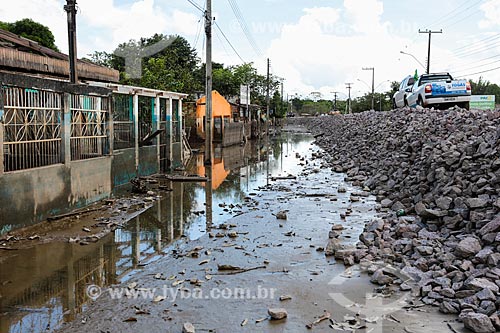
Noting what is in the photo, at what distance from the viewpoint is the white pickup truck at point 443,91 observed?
18.9 m

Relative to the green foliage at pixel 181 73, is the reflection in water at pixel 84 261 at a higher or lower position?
lower

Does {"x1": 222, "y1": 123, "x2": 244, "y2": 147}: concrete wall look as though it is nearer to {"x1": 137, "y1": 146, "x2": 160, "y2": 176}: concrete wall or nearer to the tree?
the tree

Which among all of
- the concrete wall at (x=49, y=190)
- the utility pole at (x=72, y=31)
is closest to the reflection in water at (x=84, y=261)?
the concrete wall at (x=49, y=190)

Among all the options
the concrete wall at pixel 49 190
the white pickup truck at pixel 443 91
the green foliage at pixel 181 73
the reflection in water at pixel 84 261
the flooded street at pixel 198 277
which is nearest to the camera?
the flooded street at pixel 198 277

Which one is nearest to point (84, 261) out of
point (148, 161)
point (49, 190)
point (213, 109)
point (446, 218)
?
point (49, 190)

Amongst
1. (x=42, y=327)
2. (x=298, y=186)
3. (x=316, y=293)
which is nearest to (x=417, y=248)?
(x=316, y=293)

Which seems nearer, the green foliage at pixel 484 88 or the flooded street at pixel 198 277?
the flooded street at pixel 198 277

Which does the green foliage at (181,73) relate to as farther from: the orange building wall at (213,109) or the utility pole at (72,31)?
the utility pole at (72,31)

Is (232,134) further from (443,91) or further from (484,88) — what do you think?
(484,88)

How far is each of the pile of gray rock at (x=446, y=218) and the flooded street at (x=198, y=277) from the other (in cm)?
49

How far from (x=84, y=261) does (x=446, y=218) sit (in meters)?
6.11

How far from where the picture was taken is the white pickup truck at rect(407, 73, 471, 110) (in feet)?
62.0

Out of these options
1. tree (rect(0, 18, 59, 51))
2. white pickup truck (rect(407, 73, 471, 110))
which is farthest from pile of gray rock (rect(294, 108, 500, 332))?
tree (rect(0, 18, 59, 51))

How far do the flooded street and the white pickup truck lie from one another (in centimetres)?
995
